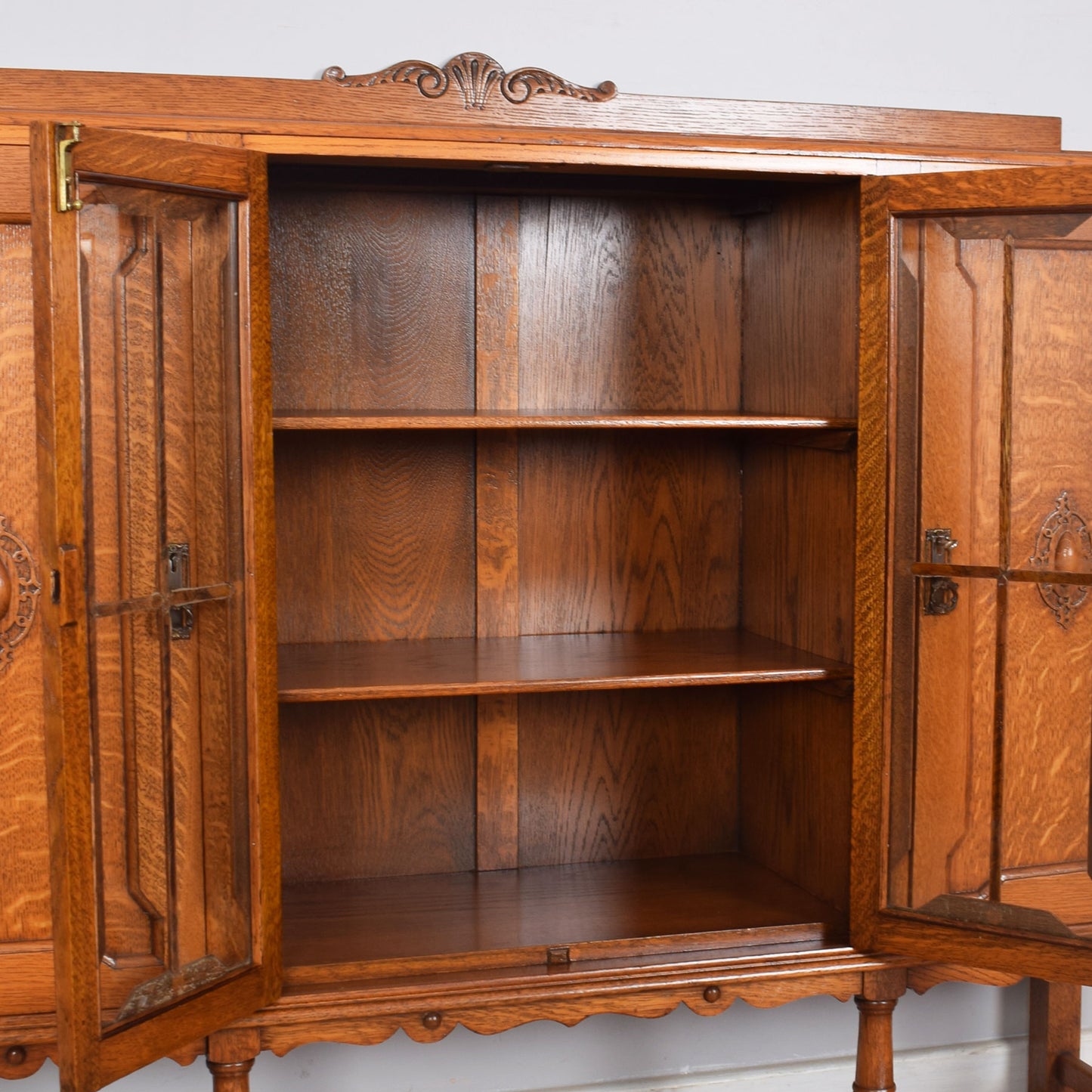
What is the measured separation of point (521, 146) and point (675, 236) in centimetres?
69

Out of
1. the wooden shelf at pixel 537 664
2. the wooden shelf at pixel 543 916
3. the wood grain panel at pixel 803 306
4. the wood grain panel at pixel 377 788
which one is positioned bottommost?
the wooden shelf at pixel 543 916

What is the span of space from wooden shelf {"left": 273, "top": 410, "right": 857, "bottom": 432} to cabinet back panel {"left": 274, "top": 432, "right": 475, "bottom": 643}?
0.88 ft

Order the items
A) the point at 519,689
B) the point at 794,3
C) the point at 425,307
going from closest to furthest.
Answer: the point at 519,689, the point at 425,307, the point at 794,3

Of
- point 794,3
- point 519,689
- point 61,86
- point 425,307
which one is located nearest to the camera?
point 61,86

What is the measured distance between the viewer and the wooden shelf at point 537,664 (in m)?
2.32

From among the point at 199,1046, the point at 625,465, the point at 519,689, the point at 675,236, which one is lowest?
the point at 199,1046

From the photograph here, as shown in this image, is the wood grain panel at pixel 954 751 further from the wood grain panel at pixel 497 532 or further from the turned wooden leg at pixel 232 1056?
the turned wooden leg at pixel 232 1056

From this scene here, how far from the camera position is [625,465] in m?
2.86

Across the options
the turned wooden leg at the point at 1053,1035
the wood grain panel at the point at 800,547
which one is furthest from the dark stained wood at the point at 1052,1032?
the wood grain panel at the point at 800,547

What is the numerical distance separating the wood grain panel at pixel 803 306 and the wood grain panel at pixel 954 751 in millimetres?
417

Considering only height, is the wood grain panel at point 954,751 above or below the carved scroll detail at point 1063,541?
below

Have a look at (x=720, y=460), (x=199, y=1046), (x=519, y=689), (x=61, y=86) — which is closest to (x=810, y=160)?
(x=720, y=460)

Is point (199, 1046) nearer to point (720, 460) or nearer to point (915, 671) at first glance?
point (915, 671)

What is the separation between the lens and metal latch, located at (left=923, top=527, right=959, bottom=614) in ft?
7.60
